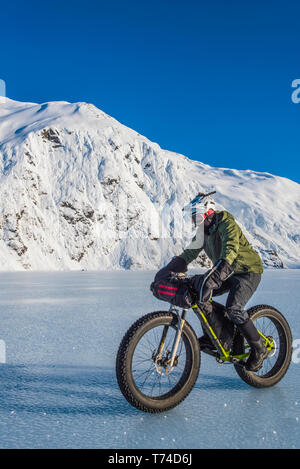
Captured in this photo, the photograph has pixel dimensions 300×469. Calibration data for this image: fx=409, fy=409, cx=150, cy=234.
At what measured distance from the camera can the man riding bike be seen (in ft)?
12.9

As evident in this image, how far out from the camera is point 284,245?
140 meters

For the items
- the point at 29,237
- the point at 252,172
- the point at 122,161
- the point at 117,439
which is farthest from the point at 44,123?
the point at 252,172

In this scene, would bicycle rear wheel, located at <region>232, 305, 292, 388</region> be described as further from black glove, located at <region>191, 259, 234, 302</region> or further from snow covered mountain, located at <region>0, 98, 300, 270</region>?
snow covered mountain, located at <region>0, 98, 300, 270</region>

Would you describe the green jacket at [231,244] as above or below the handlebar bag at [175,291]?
above

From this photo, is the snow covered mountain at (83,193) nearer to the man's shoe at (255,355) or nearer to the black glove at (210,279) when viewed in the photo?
the man's shoe at (255,355)

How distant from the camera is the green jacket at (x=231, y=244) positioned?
4066 mm

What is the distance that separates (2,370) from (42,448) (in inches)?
101

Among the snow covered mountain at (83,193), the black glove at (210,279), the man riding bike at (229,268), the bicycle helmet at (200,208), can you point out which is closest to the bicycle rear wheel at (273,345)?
the man riding bike at (229,268)

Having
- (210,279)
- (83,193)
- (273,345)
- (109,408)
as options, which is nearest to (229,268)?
(210,279)

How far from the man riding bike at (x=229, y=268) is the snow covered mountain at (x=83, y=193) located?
67101 mm

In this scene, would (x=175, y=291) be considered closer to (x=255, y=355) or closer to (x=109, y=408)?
(x=255, y=355)

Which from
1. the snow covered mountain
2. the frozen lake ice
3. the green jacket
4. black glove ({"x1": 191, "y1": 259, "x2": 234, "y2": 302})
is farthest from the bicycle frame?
the snow covered mountain

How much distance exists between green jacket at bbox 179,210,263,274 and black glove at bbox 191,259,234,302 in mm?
120

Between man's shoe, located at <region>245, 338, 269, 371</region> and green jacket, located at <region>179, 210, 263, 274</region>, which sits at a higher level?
green jacket, located at <region>179, 210, 263, 274</region>
